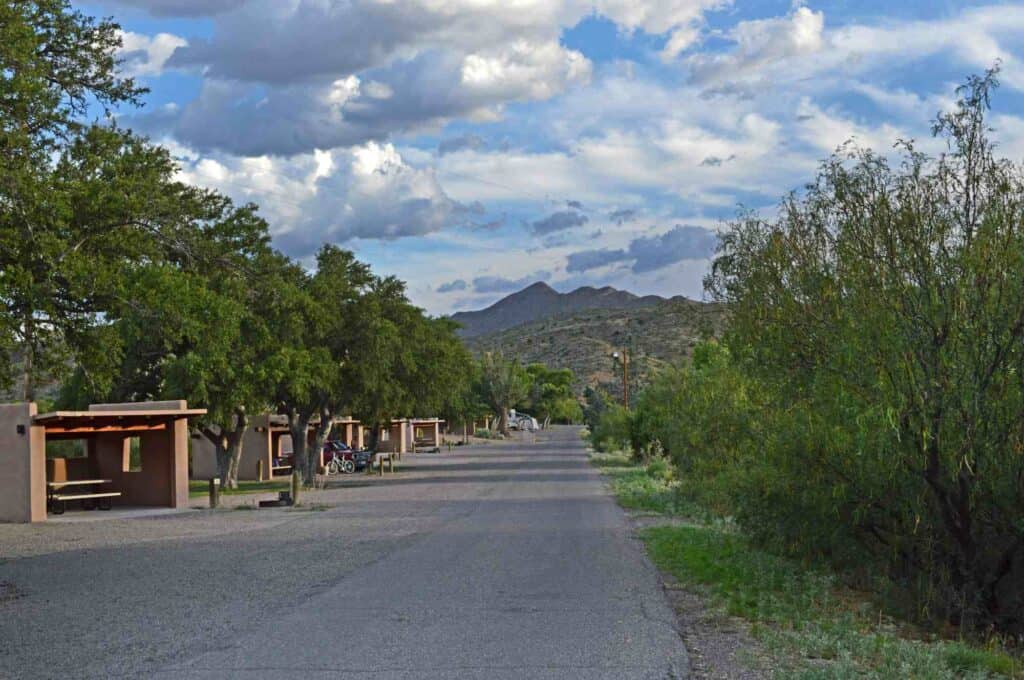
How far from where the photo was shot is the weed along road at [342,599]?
10.1m

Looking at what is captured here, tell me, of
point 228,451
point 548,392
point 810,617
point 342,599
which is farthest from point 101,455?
point 548,392

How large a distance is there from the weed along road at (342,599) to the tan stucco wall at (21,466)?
6.27 feet

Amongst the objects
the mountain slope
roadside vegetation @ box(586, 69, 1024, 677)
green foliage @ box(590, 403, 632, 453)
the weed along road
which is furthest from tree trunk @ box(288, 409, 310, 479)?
the mountain slope

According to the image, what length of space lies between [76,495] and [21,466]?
4461mm

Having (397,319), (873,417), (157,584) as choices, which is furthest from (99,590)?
(397,319)

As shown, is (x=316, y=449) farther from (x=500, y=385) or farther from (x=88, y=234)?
(x=500, y=385)

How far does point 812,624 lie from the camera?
39.9ft

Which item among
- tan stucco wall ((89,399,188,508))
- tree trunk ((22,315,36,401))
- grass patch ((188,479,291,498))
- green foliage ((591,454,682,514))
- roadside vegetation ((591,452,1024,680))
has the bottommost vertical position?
grass patch ((188,479,291,498))

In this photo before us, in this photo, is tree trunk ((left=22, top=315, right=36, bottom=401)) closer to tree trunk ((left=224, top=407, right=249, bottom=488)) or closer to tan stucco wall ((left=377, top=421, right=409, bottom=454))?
tree trunk ((left=224, top=407, right=249, bottom=488))

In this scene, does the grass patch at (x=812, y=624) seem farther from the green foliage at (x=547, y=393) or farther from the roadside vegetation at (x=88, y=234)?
the green foliage at (x=547, y=393)

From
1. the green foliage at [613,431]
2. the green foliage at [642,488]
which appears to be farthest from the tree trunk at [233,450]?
the green foliage at [613,431]

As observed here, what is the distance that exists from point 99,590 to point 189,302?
14.0 ft

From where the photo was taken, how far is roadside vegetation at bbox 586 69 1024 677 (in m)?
12.2

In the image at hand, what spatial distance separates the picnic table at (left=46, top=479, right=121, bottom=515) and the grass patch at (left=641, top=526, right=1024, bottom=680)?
19.3 m
